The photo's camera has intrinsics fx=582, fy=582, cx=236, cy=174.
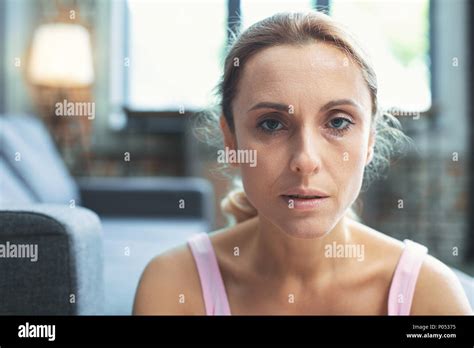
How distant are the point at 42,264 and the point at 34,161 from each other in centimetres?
136

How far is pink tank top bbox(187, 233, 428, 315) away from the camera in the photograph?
0.66m

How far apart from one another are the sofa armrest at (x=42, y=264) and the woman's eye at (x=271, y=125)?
27cm

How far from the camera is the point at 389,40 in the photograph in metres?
0.92

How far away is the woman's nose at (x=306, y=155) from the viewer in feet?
1.98

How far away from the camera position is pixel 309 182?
61 centimetres

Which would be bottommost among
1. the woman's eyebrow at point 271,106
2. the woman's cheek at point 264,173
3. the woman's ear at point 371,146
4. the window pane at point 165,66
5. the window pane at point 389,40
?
the woman's cheek at point 264,173

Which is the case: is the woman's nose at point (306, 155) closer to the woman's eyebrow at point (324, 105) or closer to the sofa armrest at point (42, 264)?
the woman's eyebrow at point (324, 105)

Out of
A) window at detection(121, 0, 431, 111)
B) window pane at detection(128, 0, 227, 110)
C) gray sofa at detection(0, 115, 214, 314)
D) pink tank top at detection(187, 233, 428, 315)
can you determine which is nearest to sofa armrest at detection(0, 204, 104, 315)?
gray sofa at detection(0, 115, 214, 314)

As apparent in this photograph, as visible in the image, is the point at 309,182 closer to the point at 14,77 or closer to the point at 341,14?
the point at 341,14

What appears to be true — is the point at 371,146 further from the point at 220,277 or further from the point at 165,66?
the point at 165,66

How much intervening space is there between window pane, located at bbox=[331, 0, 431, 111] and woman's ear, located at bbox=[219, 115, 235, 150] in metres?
0.18

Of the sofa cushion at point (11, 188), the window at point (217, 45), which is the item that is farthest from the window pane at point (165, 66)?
the sofa cushion at point (11, 188)
